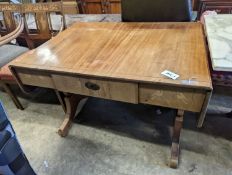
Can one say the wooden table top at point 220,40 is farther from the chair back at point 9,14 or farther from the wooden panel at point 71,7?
the wooden panel at point 71,7

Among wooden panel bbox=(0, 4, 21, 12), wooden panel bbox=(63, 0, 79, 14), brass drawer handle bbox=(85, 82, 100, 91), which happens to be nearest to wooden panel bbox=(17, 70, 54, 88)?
brass drawer handle bbox=(85, 82, 100, 91)

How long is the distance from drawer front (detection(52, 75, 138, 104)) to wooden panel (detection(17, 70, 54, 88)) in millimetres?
59

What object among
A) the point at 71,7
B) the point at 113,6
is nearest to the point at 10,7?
the point at 71,7

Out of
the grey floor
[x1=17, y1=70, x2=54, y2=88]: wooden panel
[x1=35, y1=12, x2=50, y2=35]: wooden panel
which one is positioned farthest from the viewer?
[x1=35, y1=12, x2=50, y2=35]: wooden panel

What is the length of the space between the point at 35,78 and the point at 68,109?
18.4 inches

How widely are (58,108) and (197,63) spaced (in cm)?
132

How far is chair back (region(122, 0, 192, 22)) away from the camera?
146 cm

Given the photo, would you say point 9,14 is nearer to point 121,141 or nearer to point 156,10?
A: point 156,10

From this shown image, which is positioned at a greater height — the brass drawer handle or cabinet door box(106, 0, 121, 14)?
cabinet door box(106, 0, 121, 14)

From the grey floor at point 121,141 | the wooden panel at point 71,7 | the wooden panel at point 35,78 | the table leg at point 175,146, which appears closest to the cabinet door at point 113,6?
the wooden panel at point 71,7

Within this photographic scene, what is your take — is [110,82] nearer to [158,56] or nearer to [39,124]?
[158,56]

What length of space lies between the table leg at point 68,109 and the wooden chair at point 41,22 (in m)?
0.67

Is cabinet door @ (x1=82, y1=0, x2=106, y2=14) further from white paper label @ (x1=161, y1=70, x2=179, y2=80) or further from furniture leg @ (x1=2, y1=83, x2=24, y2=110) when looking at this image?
white paper label @ (x1=161, y1=70, x2=179, y2=80)

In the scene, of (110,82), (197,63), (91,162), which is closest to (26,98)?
(91,162)
